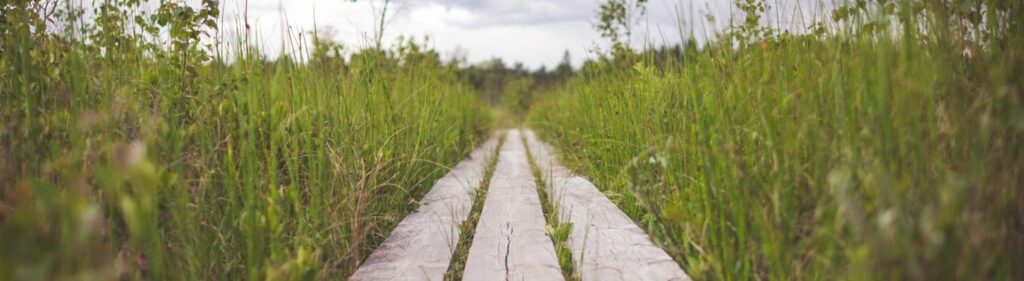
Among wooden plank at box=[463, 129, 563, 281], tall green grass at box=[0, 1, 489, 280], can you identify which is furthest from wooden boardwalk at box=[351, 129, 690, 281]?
tall green grass at box=[0, 1, 489, 280]

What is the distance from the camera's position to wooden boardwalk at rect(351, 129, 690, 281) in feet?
5.03

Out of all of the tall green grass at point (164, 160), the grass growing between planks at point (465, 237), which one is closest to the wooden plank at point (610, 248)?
the grass growing between planks at point (465, 237)

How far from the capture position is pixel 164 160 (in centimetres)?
142

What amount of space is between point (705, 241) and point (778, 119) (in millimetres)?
345

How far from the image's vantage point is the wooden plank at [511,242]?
5.17 feet

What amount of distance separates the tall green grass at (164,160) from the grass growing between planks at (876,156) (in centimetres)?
102

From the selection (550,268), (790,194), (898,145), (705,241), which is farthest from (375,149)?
(898,145)

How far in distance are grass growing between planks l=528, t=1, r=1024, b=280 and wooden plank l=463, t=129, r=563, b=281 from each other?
40cm

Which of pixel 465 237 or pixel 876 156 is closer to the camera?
pixel 876 156

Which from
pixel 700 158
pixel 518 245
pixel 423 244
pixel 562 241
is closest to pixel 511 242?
pixel 518 245

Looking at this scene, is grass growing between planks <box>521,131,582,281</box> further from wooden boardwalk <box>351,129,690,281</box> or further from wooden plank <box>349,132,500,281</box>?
wooden plank <box>349,132,500,281</box>

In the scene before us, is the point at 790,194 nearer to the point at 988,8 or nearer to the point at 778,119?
the point at 778,119

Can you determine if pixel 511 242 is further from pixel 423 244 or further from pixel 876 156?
pixel 876 156

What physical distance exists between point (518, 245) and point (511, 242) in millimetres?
40
